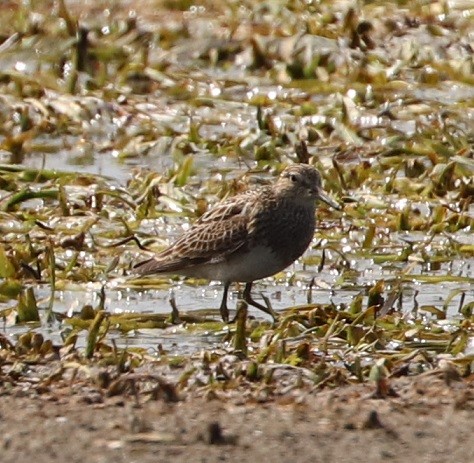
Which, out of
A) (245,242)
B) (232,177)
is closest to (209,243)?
(245,242)

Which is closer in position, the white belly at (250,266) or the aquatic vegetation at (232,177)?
the aquatic vegetation at (232,177)

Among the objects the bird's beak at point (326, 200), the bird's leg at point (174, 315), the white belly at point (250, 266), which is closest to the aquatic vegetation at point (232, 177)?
the bird's leg at point (174, 315)

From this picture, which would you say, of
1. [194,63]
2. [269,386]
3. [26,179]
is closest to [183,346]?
[269,386]

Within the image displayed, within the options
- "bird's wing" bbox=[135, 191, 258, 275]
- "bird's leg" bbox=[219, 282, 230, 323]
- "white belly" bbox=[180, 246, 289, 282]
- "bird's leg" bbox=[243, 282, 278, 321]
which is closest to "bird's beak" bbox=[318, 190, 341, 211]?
"bird's wing" bbox=[135, 191, 258, 275]

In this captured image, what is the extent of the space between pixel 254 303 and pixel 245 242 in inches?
15.6

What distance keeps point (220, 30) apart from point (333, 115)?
7.88ft

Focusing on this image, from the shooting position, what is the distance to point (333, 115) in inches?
528

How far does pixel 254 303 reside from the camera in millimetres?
9750

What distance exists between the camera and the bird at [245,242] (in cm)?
987

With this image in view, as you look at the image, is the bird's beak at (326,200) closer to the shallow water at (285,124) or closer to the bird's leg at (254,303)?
the shallow water at (285,124)

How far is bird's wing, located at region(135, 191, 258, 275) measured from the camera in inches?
392

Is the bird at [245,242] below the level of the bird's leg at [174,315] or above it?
above

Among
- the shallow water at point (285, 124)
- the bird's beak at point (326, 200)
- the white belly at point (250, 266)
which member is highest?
the bird's beak at point (326, 200)

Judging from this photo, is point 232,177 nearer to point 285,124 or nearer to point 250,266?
point 285,124
